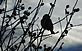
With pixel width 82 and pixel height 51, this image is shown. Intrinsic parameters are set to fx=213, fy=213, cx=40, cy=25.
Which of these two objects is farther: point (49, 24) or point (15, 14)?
point (15, 14)

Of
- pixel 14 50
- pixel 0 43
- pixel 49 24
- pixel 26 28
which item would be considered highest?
pixel 49 24

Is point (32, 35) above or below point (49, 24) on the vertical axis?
below

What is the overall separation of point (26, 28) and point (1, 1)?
1410 mm

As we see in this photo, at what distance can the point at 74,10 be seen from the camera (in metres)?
5.47

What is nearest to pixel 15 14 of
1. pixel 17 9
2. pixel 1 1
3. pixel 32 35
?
pixel 17 9

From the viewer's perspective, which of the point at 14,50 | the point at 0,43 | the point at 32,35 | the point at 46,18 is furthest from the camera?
the point at 14,50

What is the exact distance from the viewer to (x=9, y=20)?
270 inches

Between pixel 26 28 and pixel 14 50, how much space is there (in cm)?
144

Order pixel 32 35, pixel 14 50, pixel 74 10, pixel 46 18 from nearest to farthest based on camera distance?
pixel 46 18, pixel 74 10, pixel 32 35, pixel 14 50

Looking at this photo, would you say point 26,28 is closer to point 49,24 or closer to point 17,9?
point 17,9

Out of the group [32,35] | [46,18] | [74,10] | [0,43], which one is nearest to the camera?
[46,18]

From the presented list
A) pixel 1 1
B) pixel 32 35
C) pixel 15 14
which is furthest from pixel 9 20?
pixel 32 35

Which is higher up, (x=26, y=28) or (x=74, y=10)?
(x=74, y=10)

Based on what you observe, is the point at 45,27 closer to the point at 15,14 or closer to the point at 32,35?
the point at 32,35
